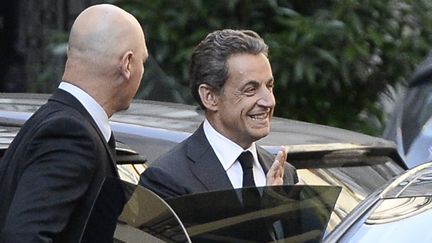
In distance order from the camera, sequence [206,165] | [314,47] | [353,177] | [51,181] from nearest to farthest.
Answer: [51,181]
[206,165]
[353,177]
[314,47]

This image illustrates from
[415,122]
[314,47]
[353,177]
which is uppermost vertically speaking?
[353,177]

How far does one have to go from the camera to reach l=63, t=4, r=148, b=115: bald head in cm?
350

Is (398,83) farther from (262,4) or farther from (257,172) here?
(257,172)

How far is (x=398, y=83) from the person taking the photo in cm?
844

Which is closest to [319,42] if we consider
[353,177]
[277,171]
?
[353,177]

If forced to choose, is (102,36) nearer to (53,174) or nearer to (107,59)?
(107,59)

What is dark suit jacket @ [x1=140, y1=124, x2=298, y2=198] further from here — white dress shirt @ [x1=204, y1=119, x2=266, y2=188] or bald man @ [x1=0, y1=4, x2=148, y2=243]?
bald man @ [x1=0, y1=4, x2=148, y2=243]

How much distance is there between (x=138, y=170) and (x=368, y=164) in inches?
46.4

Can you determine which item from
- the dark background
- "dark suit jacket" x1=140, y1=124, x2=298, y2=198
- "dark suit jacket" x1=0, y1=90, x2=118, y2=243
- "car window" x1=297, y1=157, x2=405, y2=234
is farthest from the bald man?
the dark background

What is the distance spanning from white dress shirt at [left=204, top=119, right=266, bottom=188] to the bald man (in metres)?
0.54

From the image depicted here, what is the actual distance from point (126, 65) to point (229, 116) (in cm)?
60

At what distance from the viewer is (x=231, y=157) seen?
4.02 m

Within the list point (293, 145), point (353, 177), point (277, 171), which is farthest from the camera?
point (353, 177)

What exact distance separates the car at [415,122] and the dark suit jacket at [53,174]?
276 centimetres
